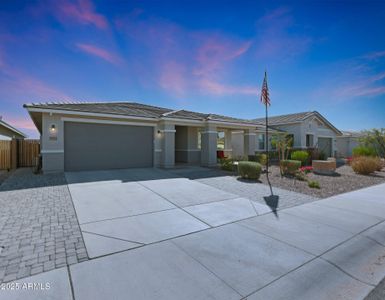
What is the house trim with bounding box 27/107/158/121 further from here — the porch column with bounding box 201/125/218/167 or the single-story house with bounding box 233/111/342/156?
the single-story house with bounding box 233/111/342/156

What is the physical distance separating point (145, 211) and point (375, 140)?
24109 mm

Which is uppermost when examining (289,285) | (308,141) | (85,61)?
(85,61)

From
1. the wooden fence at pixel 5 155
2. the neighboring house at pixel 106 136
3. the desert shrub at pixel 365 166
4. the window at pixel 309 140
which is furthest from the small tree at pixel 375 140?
the wooden fence at pixel 5 155

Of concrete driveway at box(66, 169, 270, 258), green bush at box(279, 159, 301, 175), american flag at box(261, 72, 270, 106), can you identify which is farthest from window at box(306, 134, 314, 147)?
concrete driveway at box(66, 169, 270, 258)

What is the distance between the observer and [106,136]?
11383 millimetres

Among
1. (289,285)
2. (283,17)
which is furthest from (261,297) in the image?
(283,17)

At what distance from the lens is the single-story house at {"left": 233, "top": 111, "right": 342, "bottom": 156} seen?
2116 centimetres

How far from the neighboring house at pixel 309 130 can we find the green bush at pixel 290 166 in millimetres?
9849

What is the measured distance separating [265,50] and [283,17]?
1948 mm

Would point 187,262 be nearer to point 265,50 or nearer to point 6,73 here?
point 265,50

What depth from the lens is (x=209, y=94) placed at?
1572cm

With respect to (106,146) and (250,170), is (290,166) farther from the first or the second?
(106,146)

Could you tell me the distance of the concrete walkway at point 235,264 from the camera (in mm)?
2240

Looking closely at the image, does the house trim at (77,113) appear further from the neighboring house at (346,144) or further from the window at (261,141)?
the neighboring house at (346,144)
